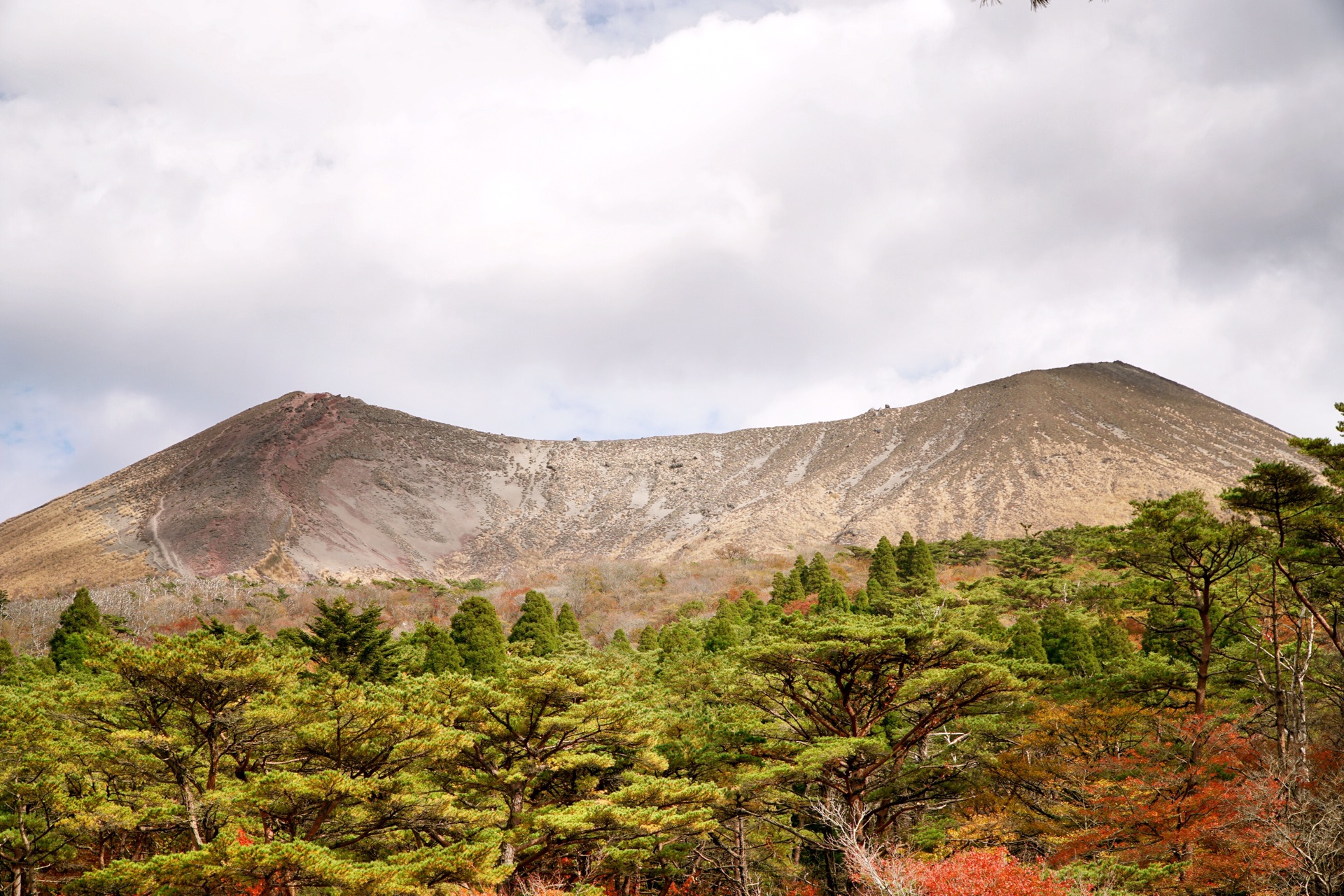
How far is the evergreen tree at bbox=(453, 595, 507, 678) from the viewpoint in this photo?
25.5m

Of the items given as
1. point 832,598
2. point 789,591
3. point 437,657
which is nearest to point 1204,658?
point 437,657

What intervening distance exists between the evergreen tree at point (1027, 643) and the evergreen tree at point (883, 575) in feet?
38.9

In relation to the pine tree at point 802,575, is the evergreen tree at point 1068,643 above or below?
below

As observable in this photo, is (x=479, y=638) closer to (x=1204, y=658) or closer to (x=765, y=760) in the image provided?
(x=765, y=760)

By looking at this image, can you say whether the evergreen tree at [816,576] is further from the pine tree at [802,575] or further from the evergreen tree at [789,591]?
the evergreen tree at [789,591]

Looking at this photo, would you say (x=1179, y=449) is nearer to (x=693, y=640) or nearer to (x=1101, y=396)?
Result: (x=1101, y=396)

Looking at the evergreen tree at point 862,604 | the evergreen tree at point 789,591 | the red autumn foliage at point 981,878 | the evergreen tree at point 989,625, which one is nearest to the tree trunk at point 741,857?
the red autumn foliage at point 981,878

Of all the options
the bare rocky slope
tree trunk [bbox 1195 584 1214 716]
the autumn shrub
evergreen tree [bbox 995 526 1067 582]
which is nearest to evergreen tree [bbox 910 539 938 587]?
evergreen tree [bbox 995 526 1067 582]

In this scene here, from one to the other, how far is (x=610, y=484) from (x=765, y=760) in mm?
98664

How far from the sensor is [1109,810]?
51.3 feet

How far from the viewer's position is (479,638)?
1033 inches

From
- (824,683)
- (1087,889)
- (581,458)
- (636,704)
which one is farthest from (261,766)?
(581,458)

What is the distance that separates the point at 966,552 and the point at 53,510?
106 meters

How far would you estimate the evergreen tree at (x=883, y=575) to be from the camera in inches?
1508
